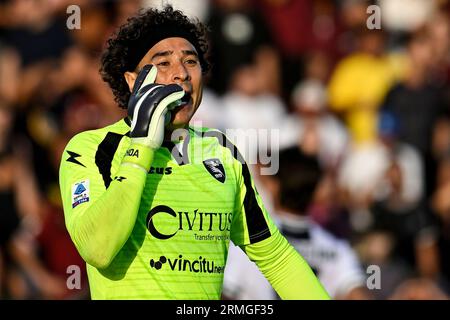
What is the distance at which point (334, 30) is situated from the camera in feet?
37.1

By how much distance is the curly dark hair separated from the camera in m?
4.82

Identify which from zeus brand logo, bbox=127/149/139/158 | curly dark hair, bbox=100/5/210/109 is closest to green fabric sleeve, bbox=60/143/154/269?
zeus brand logo, bbox=127/149/139/158

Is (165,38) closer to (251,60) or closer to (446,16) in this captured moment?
(251,60)

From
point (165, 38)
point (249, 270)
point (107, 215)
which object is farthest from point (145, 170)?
point (249, 270)

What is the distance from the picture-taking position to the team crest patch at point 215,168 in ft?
15.5

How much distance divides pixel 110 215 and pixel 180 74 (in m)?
0.77

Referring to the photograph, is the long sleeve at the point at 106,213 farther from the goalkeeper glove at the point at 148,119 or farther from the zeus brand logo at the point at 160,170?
the zeus brand logo at the point at 160,170

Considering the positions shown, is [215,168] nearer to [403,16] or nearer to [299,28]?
[299,28]

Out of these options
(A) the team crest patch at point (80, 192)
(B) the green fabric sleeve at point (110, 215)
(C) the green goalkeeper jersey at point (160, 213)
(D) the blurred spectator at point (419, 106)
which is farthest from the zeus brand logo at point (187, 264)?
(D) the blurred spectator at point (419, 106)

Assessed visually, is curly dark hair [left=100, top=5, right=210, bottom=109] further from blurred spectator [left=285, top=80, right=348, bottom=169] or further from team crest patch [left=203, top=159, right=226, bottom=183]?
blurred spectator [left=285, top=80, right=348, bottom=169]

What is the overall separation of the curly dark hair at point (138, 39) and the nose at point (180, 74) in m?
0.23

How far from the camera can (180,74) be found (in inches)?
181

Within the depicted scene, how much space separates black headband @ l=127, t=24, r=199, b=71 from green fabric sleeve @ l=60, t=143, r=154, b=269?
0.64m

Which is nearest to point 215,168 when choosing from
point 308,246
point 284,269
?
point 284,269
